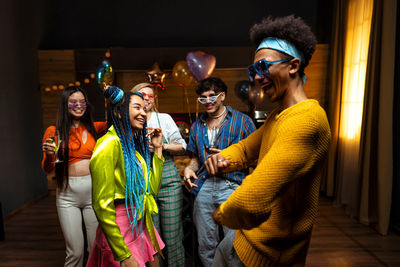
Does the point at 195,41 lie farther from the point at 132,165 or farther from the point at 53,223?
the point at 132,165

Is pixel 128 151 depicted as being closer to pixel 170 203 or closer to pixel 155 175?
pixel 155 175

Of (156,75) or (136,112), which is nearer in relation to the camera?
(136,112)

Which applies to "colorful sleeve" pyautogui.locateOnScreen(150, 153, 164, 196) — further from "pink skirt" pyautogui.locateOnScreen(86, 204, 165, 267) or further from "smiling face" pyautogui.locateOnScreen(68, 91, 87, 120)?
"smiling face" pyautogui.locateOnScreen(68, 91, 87, 120)

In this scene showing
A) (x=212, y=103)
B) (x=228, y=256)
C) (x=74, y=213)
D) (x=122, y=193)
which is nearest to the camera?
(x=228, y=256)

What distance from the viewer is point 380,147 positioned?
3.24 m

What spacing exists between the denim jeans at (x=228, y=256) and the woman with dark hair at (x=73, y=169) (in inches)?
50.7

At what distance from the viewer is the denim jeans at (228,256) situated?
1.03 metres

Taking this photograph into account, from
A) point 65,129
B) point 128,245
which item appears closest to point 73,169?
point 65,129

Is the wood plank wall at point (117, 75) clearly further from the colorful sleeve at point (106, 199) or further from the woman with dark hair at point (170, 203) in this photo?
the colorful sleeve at point (106, 199)

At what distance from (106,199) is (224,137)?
1.09 meters

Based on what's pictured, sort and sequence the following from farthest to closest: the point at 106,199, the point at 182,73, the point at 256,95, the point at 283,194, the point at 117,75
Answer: the point at 117,75 < the point at 256,95 < the point at 182,73 < the point at 106,199 < the point at 283,194

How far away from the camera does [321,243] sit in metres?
3.04

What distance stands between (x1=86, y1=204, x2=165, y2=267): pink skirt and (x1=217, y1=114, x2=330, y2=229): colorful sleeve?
2.39 feet

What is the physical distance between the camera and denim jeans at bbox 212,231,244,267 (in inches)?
40.6
